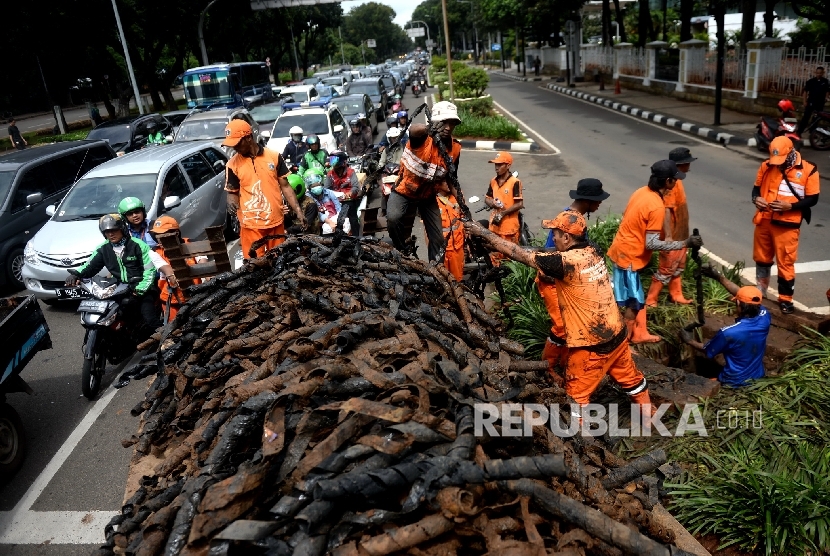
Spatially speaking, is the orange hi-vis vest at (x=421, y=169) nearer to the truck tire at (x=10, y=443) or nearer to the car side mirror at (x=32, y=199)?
the truck tire at (x=10, y=443)

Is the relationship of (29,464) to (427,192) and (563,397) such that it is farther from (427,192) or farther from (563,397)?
(563,397)

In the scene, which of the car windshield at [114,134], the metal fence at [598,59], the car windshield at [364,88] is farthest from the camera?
the metal fence at [598,59]

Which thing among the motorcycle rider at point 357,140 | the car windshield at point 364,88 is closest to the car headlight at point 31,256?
the motorcycle rider at point 357,140

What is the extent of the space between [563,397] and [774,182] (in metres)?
4.02

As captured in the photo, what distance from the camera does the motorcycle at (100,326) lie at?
5.54 m

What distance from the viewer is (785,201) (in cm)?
554

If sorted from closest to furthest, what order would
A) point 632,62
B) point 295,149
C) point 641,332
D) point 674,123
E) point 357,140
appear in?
1. point 641,332
2. point 295,149
3. point 357,140
4. point 674,123
5. point 632,62

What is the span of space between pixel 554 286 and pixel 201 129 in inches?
498

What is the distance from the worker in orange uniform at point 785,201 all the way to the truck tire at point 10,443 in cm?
673

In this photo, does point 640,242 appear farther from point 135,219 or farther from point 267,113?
point 267,113

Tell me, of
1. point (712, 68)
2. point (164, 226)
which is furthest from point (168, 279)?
point (712, 68)

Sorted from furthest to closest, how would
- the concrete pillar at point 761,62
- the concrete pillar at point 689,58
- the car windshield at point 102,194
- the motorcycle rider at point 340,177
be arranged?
the concrete pillar at point 689,58, the concrete pillar at point 761,62, the motorcycle rider at point 340,177, the car windshield at point 102,194

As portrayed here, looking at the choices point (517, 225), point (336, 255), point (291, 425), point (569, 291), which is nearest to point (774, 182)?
point (517, 225)

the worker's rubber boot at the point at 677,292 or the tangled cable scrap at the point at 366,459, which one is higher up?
the tangled cable scrap at the point at 366,459
